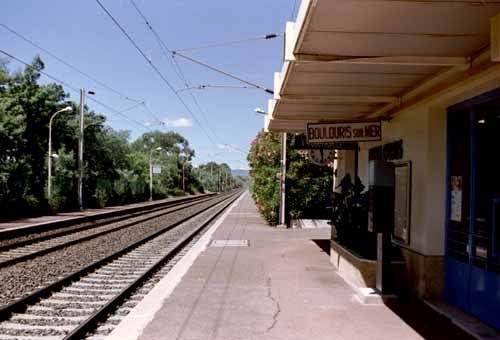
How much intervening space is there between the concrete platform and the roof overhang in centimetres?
315

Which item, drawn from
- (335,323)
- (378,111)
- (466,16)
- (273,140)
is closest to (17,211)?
(273,140)

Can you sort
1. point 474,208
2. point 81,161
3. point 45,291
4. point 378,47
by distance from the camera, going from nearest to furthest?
point 378,47
point 474,208
point 45,291
point 81,161

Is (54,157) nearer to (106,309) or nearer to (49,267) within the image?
(49,267)

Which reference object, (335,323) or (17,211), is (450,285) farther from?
(17,211)

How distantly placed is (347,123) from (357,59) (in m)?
3.41

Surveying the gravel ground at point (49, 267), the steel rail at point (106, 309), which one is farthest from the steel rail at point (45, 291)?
the steel rail at point (106, 309)

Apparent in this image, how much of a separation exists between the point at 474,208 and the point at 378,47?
2.40 m

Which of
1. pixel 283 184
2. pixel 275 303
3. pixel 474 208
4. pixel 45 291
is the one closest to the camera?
pixel 474 208

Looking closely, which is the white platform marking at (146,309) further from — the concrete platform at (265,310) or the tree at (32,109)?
the tree at (32,109)

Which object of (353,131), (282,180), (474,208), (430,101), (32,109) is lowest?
(474,208)

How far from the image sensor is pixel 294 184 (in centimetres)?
2238

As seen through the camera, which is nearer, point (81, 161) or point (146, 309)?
point (146, 309)

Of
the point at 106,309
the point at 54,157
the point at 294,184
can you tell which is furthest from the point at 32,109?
the point at 106,309

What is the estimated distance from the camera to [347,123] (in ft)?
30.6
